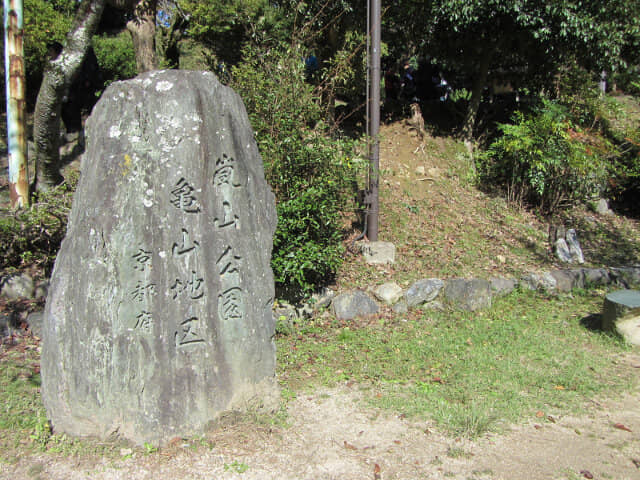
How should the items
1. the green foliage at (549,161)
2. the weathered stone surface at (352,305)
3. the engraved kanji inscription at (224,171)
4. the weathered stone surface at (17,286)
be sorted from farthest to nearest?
the green foliage at (549,161)
the weathered stone surface at (352,305)
the weathered stone surface at (17,286)
the engraved kanji inscription at (224,171)

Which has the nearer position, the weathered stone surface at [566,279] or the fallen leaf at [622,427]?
the fallen leaf at [622,427]

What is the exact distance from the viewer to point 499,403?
4262mm

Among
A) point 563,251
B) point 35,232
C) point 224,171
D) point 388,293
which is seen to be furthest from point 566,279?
point 35,232

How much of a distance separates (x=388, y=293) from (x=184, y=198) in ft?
12.8

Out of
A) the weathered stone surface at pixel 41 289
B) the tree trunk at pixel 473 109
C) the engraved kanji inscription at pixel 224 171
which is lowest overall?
the weathered stone surface at pixel 41 289

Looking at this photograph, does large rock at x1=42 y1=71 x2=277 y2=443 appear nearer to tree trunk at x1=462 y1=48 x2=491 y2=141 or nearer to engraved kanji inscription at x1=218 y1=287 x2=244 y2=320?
engraved kanji inscription at x1=218 y1=287 x2=244 y2=320

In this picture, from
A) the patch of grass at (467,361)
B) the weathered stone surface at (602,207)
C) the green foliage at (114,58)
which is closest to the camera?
the patch of grass at (467,361)

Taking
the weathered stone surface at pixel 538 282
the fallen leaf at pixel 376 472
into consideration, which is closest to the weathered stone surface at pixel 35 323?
the fallen leaf at pixel 376 472

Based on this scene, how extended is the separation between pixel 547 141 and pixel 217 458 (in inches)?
323

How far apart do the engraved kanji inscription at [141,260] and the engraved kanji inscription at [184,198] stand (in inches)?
14.3

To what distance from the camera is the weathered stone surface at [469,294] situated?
676 cm

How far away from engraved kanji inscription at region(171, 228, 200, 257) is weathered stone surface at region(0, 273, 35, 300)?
3369 mm

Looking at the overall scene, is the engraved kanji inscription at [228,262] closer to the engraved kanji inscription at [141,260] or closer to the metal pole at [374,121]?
the engraved kanji inscription at [141,260]

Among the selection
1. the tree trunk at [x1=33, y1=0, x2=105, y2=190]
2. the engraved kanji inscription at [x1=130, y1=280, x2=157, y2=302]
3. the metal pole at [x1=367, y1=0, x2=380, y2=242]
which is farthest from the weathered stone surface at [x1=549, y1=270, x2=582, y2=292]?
the tree trunk at [x1=33, y1=0, x2=105, y2=190]
